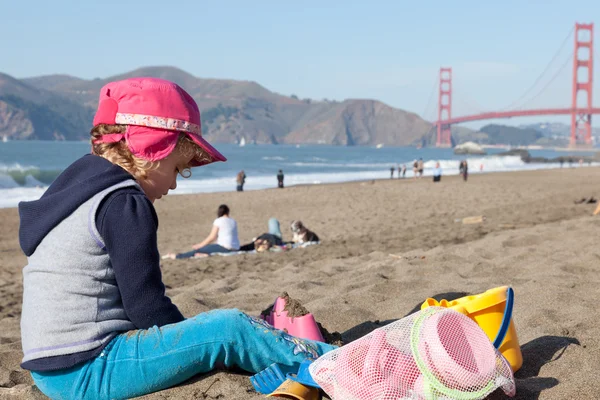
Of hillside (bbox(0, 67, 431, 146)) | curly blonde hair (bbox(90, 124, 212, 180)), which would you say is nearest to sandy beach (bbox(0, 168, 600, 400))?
curly blonde hair (bbox(90, 124, 212, 180))

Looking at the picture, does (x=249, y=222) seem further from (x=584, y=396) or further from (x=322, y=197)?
(x=584, y=396)

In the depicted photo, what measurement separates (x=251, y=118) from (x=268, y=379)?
165876mm

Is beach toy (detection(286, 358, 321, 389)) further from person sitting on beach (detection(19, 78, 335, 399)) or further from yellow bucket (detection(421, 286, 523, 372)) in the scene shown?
yellow bucket (detection(421, 286, 523, 372))

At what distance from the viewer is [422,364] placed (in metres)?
1.91

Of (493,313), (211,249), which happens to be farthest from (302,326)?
(211,249)

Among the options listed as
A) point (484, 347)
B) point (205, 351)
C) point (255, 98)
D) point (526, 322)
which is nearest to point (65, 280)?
point (205, 351)

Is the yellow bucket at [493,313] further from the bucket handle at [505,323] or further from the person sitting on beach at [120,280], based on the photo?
the person sitting on beach at [120,280]

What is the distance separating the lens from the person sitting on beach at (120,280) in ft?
6.62

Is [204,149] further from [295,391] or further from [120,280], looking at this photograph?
[295,391]

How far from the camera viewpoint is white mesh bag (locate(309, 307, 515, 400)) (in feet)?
6.19

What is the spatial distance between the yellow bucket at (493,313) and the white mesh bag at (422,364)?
0.30m

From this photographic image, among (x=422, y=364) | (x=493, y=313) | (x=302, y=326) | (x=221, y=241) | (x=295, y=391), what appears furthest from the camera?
(x=221, y=241)

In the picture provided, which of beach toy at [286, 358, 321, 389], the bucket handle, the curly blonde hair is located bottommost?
beach toy at [286, 358, 321, 389]

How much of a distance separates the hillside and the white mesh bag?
13326 centimetres
